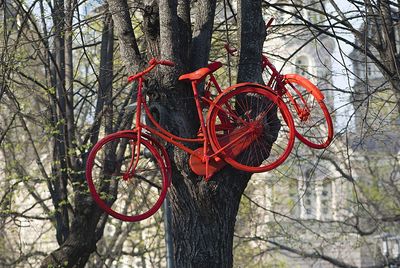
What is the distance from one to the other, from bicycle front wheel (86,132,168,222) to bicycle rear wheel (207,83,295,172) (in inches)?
23.1

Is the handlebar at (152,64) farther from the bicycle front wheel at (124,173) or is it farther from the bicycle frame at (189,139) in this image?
the bicycle front wheel at (124,173)

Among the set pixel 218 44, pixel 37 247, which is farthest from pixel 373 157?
pixel 218 44

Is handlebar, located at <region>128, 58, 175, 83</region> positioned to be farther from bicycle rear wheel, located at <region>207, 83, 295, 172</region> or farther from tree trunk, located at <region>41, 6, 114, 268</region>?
tree trunk, located at <region>41, 6, 114, 268</region>

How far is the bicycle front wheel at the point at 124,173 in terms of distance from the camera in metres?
7.76

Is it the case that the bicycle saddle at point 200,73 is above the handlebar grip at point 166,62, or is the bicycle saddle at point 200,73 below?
below

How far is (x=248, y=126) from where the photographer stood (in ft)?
26.2

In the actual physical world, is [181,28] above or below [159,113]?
above

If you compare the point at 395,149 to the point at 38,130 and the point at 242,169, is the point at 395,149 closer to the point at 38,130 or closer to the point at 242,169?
the point at 38,130

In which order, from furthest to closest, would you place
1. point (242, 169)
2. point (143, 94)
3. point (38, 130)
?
point (38, 130) < point (143, 94) < point (242, 169)

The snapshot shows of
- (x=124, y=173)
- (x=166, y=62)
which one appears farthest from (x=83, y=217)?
(x=166, y=62)

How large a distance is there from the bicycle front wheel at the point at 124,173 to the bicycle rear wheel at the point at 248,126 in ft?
1.93

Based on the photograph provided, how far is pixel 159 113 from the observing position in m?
8.12

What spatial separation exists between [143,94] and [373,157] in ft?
63.6

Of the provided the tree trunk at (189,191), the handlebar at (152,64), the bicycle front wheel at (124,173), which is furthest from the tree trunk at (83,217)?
the handlebar at (152,64)
